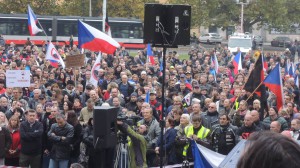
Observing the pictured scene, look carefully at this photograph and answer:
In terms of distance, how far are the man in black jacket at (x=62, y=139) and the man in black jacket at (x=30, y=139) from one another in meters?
0.31

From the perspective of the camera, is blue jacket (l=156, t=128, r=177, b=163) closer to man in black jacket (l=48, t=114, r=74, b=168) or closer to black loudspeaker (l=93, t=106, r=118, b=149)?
man in black jacket (l=48, t=114, r=74, b=168)

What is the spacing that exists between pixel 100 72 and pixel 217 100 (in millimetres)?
5993

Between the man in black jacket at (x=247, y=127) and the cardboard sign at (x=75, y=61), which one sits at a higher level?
the cardboard sign at (x=75, y=61)

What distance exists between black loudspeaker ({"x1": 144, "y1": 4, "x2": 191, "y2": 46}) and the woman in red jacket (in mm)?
3066

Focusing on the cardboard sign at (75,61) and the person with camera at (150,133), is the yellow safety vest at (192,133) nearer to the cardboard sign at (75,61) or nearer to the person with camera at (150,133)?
the person with camera at (150,133)

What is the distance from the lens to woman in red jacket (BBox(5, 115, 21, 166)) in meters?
10.9

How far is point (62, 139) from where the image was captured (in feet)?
34.4

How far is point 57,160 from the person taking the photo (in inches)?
418

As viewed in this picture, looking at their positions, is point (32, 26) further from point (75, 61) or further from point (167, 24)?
point (167, 24)

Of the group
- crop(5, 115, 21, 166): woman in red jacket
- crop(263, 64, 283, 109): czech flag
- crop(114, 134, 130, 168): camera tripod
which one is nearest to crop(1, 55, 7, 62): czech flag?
crop(263, 64, 283, 109): czech flag

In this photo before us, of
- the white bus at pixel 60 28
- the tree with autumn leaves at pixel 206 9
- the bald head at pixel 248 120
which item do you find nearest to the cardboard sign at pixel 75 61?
the bald head at pixel 248 120

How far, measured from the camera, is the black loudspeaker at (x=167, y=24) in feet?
29.1

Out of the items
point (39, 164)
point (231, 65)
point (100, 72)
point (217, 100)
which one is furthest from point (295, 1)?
point (39, 164)

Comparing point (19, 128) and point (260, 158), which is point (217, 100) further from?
point (260, 158)
